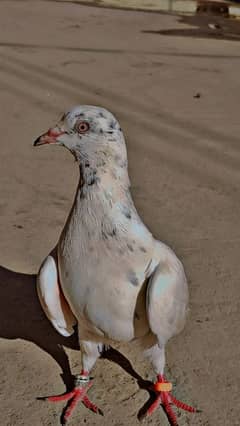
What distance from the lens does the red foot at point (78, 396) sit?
2.89 metres

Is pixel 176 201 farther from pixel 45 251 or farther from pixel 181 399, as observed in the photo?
pixel 181 399

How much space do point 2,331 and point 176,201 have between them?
1854mm

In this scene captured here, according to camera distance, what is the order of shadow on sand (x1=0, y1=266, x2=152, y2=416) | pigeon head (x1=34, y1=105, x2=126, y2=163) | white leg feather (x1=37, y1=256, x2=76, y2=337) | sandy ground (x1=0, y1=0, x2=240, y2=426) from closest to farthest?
pigeon head (x1=34, y1=105, x2=126, y2=163), white leg feather (x1=37, y1=256, x2=76, y2=337), sandy ground (x1=0, y1=0, x2=240, y2=426), shadow on sand (x1=0, y1=266, x2=152, y2=416)

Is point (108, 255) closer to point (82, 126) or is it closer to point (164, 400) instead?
point (82, 126)

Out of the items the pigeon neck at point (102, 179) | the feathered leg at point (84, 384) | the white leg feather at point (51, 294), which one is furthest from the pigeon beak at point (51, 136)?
the feathered leg at point (84, 384)

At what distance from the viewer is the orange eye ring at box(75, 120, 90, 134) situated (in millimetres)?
2400

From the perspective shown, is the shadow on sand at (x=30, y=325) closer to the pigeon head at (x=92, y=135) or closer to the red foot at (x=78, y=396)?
the red foot at (x=78, y=396)

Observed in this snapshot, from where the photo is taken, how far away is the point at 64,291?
8.65 ft

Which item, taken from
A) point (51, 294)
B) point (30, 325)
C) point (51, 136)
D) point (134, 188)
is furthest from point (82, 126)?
point (134, 188)

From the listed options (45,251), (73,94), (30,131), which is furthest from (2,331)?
(73,94)

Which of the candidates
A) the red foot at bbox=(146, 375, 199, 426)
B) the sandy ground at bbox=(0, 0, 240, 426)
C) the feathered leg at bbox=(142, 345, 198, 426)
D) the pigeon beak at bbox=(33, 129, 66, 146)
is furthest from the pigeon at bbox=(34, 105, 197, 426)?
the sandy ground at bbox=(0, 0, 240, 426)

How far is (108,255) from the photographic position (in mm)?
2520

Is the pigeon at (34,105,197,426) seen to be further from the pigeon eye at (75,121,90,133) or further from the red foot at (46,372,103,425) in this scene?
the red foot at (46,372,103,425)

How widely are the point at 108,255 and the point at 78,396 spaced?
2.51 ft
